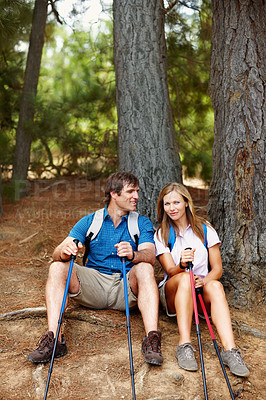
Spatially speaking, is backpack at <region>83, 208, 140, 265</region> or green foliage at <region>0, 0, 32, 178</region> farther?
green foliage at <region>0, 0, 32, 178</region>

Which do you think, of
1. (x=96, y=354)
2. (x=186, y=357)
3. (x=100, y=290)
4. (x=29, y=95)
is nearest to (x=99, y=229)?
(x=100, y=290)

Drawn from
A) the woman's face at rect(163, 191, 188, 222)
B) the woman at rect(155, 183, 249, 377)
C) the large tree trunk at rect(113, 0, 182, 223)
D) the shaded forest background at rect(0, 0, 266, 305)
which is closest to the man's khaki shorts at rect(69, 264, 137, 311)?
the woman at rect(155, 183, 249, 377)

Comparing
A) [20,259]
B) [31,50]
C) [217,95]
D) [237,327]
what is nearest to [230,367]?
[237,327]

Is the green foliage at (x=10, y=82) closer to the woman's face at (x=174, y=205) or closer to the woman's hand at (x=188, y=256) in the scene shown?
the woman's face at (x=174, y=205)

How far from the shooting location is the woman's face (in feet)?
10.2

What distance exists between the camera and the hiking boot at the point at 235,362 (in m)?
2.52

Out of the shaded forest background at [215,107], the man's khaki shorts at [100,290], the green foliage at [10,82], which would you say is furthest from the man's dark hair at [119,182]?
the green foliage at [10,82]

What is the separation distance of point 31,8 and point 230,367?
7206mm

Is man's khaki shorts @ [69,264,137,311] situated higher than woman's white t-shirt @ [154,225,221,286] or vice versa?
woman's white t-shirt @ [154,225,221,286]

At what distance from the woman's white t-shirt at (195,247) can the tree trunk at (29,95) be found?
482cm

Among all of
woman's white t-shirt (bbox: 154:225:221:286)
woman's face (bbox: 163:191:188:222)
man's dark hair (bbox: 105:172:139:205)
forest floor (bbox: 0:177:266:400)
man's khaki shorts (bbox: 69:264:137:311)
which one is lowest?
forest floor (bbox: 0:177:266:400)

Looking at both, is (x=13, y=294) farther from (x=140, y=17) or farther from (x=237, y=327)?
(x=140, y=17)

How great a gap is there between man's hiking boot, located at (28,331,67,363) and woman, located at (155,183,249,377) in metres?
0.77

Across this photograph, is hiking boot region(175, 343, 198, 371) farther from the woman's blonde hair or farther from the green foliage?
the green foliage
